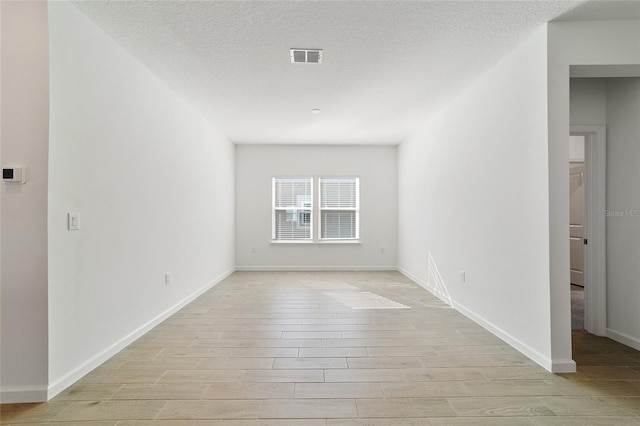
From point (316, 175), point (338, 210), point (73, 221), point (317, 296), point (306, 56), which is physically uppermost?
point (306, 56)

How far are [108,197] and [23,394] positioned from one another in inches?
56.8

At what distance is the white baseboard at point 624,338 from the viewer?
2.95 metres

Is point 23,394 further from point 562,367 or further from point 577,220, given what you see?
point 577,220

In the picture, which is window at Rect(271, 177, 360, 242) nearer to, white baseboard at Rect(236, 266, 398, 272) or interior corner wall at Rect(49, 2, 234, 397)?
white baseboard at Rect(236, 266, 398, 272)

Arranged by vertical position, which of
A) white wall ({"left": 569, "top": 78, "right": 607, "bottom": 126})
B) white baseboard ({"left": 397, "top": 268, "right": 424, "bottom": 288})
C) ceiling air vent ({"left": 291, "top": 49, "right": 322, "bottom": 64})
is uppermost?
ceiling air vent ({"left": 291, "top": 49, "right": 322, "bottom": 64})

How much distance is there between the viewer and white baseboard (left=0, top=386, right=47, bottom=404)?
2.12 meters

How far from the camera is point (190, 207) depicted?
183 inches

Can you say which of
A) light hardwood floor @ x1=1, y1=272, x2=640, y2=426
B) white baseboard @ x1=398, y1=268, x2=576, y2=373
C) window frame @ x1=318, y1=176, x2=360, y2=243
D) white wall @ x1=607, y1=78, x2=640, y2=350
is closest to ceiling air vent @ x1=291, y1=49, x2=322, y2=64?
light hardwood floor @ x1=1, y1=272, x2=640, y2=426

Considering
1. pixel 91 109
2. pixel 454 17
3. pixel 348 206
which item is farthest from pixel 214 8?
pixel 348 206

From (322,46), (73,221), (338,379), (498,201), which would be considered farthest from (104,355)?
(498,201)

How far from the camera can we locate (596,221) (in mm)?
3258

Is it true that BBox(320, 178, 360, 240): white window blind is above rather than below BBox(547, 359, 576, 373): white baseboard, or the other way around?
above

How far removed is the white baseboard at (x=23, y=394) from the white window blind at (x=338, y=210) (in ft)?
18.2

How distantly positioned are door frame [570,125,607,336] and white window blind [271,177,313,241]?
16.1 ft
